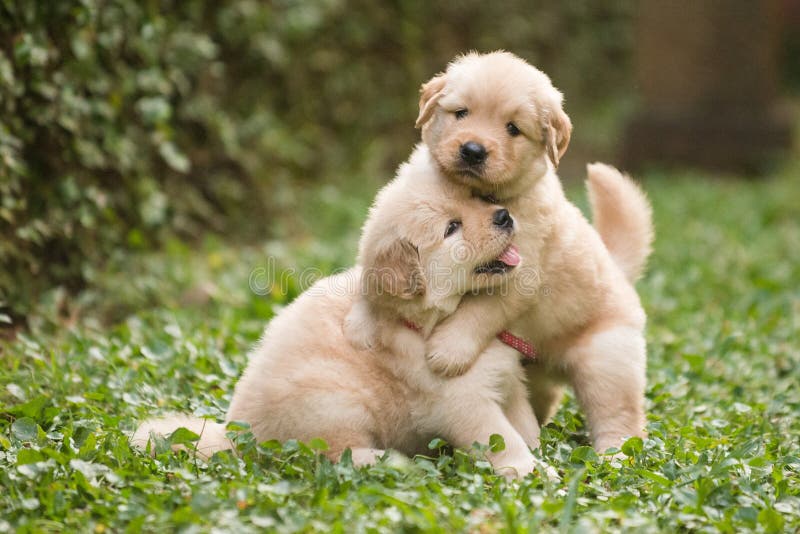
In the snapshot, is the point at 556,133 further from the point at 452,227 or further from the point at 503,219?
the point at 452,227

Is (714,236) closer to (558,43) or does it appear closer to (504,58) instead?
(504,58)

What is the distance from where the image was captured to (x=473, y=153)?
3.44 m

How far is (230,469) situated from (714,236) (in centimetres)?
538

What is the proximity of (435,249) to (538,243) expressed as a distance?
1.52ft

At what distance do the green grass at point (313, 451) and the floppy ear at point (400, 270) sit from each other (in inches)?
23.4

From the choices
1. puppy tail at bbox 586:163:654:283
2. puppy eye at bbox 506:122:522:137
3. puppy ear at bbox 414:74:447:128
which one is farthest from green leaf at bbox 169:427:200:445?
puppy tail at bbox 586:163:654:283

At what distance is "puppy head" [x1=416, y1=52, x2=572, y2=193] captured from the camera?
11.4 feet

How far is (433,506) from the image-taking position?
2.76m

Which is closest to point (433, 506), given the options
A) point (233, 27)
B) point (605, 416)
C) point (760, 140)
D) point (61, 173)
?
point (605, 416)

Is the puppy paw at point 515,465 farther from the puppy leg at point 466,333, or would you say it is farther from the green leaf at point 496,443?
the puppy leg at point 466,333

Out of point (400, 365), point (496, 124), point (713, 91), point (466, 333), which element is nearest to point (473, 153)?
point (496, 124)

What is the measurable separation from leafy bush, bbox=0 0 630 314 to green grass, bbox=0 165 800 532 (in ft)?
1.36

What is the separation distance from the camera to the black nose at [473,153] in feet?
11.3

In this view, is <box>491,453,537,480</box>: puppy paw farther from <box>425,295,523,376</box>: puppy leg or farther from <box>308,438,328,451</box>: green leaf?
<box>308,438,328,451</box>: green leaf
